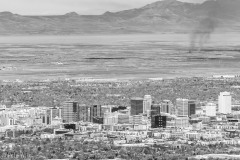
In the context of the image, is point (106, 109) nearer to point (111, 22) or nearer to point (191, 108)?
point (191, 108)

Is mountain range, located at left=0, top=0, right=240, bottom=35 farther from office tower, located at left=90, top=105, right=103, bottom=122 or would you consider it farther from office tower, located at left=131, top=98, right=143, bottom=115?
office tower, located at left=90, top=105, right=103, bottom=122

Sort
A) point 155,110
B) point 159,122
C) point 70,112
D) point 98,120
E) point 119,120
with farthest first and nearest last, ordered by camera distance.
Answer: point 155,110, point 70,112, point 98,120, point 119,120, point 159,122

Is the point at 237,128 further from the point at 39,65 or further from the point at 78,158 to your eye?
the point at 39,65

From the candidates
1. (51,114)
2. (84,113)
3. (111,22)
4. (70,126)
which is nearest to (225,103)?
(84,113)

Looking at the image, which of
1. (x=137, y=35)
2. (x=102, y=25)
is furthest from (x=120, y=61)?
(x=102, y=25)

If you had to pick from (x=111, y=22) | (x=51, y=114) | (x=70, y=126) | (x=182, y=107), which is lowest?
(x=70, y=126)

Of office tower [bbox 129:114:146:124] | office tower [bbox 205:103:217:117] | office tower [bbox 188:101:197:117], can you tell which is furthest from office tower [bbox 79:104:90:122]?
office tower [bbox 205:103:217:117]

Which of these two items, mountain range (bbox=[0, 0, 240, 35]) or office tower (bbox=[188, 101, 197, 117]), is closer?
office tower (bbox=[188, 101, 197, 117])
